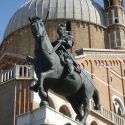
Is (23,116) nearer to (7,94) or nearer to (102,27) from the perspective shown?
(7,94)

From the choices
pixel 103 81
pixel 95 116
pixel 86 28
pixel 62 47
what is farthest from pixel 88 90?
pixel 86 28

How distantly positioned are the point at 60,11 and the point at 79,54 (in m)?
6.53

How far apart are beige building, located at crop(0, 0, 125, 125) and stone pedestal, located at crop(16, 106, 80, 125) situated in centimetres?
876

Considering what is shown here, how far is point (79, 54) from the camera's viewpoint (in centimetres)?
2641

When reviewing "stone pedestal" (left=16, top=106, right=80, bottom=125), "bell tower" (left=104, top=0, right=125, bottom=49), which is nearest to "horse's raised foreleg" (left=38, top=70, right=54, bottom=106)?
"stone pedestal" (left=16, top=106, right=80, bottom=125)

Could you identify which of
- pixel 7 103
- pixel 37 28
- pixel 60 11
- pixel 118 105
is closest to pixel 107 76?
pixel 118 105

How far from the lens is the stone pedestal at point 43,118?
255 inches

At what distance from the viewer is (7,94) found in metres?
18.3

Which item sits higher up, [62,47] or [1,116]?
[62,47]

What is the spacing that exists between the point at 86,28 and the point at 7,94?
1451 cm

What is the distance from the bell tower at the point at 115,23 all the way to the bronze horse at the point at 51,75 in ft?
77.7

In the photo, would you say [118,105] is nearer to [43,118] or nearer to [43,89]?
[43,89]

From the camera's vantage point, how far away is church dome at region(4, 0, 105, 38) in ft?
104

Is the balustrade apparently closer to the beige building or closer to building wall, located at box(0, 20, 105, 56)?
the beige building
